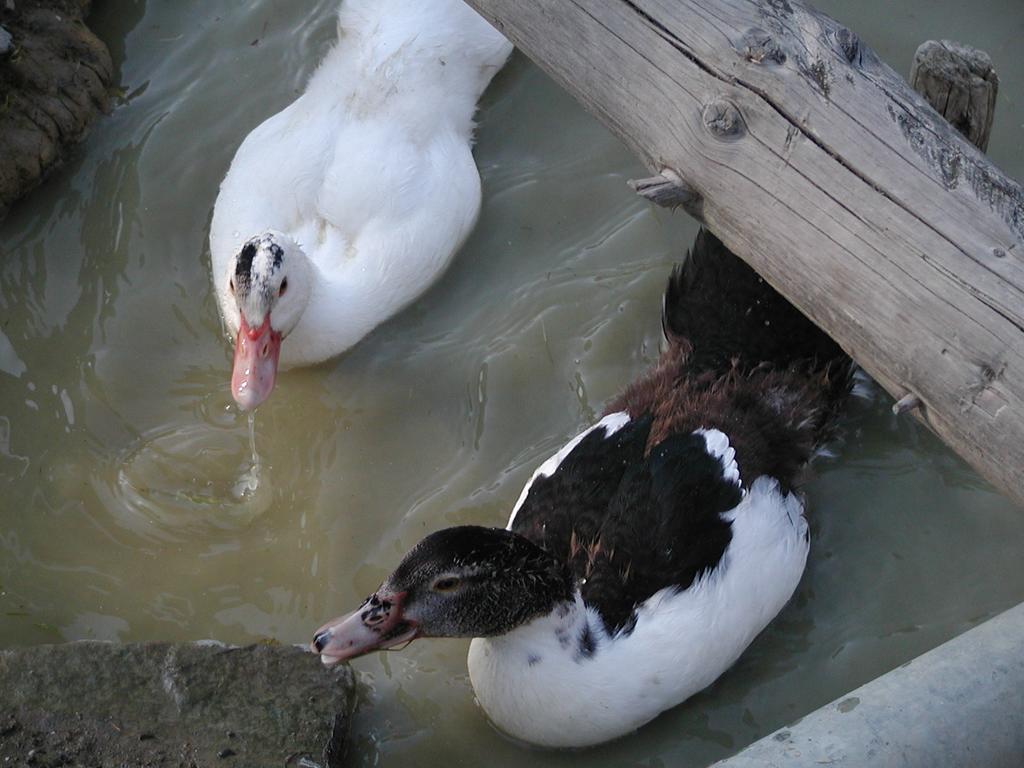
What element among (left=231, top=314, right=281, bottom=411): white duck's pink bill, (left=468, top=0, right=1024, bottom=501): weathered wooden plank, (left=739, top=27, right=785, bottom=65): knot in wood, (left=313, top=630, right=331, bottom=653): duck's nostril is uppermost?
(left=739, top=27, right=785, bottom=65): knot in wood

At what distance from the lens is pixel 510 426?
15.0ft

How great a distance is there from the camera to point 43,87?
5.15m

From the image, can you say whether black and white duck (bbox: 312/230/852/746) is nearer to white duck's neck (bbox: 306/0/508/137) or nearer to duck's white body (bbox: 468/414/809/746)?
duck's white body (bbox: 468/414/809/746)

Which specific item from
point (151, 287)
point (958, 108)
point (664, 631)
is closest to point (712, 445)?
point (664, 631)

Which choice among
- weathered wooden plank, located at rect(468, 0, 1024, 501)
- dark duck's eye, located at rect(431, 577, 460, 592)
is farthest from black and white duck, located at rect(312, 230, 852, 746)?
weathered wooden plank, located at rect(468, 0, 1024, 501)

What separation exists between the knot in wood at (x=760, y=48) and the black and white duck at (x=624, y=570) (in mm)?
1016

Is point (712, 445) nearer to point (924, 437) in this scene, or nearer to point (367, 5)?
point (924, 437)

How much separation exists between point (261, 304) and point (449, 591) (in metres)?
1.39

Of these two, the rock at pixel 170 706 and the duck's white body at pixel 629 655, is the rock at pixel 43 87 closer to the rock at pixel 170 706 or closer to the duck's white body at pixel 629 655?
the rock at pixel 170 706

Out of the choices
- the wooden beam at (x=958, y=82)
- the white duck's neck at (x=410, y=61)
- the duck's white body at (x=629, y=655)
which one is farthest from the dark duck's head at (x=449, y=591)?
the white duck's neck at (x=410, y=61)

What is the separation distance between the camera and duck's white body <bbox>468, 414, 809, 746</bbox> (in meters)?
3.56

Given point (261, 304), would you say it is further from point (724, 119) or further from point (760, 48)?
point (760, 48)

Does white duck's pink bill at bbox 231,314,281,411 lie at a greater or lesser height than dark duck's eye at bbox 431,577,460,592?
lesser

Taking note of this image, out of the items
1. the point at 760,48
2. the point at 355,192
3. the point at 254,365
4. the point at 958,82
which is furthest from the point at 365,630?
the point at 958,82
